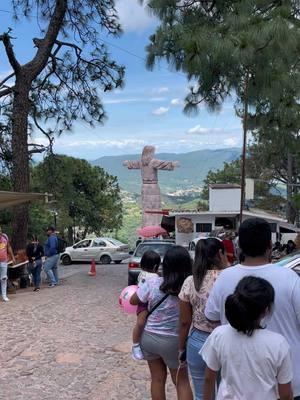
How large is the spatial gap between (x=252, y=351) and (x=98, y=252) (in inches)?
1073

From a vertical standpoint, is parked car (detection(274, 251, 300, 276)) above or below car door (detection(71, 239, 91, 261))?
above

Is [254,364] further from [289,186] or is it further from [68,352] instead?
[289,186]

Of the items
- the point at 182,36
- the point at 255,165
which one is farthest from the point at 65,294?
the point at 255,165

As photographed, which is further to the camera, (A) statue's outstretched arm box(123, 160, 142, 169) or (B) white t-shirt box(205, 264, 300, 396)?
(A) statue's outstretched arm box(123, 160, 142, 169)

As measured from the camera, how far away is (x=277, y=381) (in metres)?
2.54

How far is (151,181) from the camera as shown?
32.6 m

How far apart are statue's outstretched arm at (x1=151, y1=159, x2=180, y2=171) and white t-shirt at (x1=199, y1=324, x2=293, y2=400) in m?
29.2

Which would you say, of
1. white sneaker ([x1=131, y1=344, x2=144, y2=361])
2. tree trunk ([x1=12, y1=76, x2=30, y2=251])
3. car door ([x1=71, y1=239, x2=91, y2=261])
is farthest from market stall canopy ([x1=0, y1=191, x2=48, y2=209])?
car door ([x1=71, y1=239, x2=91, y2=261])

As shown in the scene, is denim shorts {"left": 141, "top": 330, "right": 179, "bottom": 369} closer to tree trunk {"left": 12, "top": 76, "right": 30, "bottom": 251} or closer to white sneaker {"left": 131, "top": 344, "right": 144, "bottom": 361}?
white sneaker {"left": 131, "top": 344, "right": 144, "bottom": 361}

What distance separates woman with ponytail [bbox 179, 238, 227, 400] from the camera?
12.0 ft

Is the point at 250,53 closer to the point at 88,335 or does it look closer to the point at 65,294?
the point at 88,335

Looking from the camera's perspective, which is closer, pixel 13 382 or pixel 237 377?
pixel 237 377

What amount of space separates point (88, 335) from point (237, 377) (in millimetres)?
5956

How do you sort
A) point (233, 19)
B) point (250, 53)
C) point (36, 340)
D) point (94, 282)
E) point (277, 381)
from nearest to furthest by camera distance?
point (277, 381)
point (36, 340)
point (250, 53)
point (233, 19)
point (94, 282)
